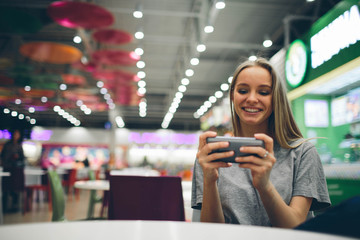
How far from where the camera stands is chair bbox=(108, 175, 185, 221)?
192cm

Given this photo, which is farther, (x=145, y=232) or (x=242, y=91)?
(x=242, y=91)

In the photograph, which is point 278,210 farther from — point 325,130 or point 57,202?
point 325,130

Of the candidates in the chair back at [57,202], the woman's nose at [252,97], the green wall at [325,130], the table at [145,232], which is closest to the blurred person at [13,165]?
the chair back at [57,202]

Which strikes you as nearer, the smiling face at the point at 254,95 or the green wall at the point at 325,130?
the smiling face at the point at 254,95

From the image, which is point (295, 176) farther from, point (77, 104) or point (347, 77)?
point (77, 104)

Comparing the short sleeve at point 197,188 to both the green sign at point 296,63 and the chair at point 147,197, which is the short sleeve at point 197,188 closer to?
the chair at point 147,197

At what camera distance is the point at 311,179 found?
4.37 feet

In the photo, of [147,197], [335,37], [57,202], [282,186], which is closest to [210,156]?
[282,186]

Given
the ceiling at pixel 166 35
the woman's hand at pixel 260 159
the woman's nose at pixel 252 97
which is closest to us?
the woman's hand at pixel 260 159

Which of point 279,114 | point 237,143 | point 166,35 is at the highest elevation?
point 166,35

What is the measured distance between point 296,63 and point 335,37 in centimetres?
143

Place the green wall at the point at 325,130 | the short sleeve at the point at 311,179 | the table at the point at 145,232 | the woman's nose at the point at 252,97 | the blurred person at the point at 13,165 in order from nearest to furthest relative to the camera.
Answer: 1. the table at the point at 145,232
2. the short sleeve at the point at 311,179
3. the woman's nose at the point at 252,97
4. the green wall at the point at 325,130
5. the blurred person at the point at 13,165

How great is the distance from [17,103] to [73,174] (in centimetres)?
374

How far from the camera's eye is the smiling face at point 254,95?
1.45m
